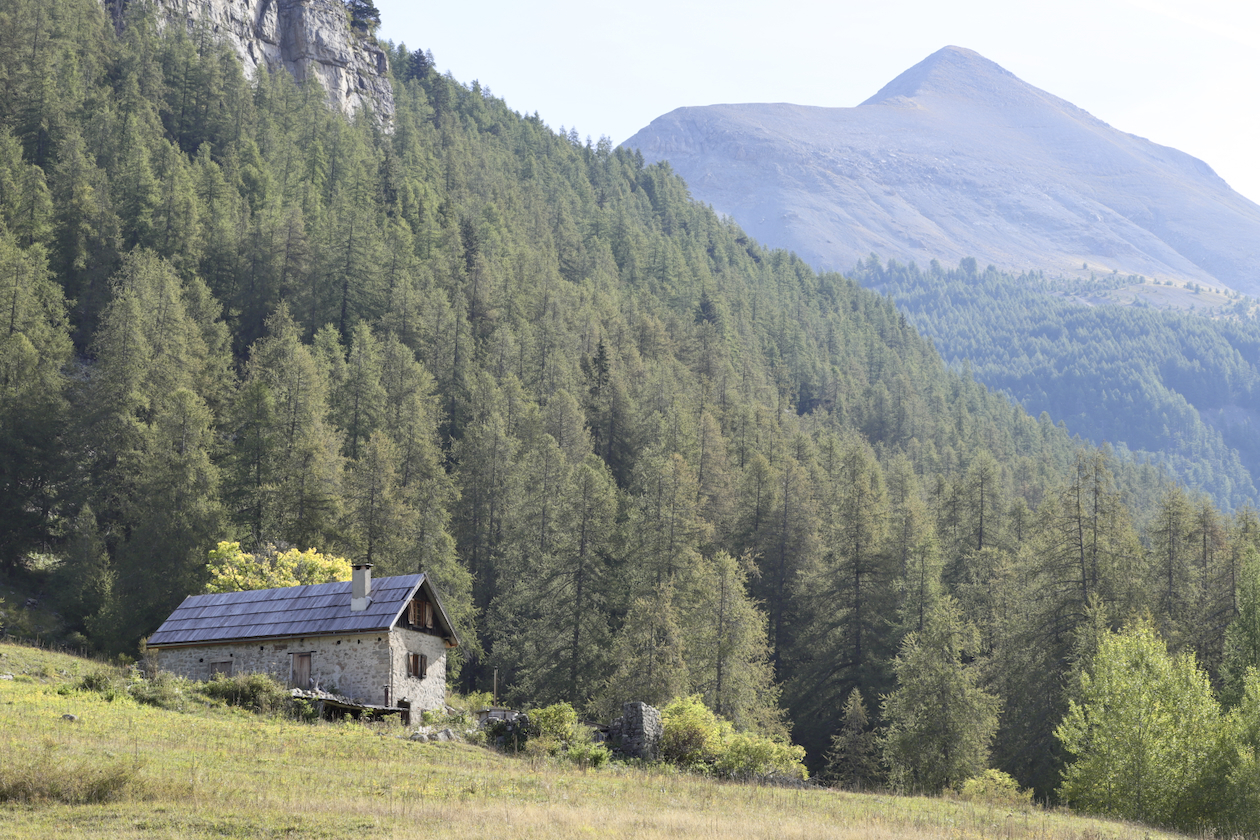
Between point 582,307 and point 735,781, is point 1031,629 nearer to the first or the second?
point 735,781

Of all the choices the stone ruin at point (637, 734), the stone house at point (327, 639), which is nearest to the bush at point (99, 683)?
the stone house at point (327, 639)

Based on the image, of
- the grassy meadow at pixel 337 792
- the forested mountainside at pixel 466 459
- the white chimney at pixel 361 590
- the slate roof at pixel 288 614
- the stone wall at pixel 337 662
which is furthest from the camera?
the forested mountainside at pixel 466 459

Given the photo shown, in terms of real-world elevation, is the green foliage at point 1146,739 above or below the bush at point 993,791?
above

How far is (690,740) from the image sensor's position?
39812 mm

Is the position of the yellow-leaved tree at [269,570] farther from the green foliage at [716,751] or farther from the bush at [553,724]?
the green foliage at [716,751]

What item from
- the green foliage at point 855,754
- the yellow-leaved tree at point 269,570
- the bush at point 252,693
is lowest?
the green foliage at point 855,754

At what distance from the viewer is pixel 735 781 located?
3616 centimetres

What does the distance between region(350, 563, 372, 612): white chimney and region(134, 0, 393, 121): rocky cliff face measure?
11112 cm

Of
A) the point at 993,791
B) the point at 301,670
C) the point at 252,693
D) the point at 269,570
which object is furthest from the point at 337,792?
the point at 269,570

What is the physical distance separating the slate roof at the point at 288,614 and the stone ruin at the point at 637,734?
9.01 meters

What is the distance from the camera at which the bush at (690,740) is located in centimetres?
3912

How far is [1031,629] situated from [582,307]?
64.9 meters

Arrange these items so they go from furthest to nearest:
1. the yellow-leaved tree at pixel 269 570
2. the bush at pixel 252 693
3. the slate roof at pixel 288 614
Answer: the yellow-leaved tree at pixel 269 570 → the slate roof at pixel 288 614 → the bush at pixel 252 693

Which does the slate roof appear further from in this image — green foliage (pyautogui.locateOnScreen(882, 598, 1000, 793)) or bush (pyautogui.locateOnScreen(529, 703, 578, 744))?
green foliage (pyautogui.locateOnScreen(882, 598, 1000, 793))
